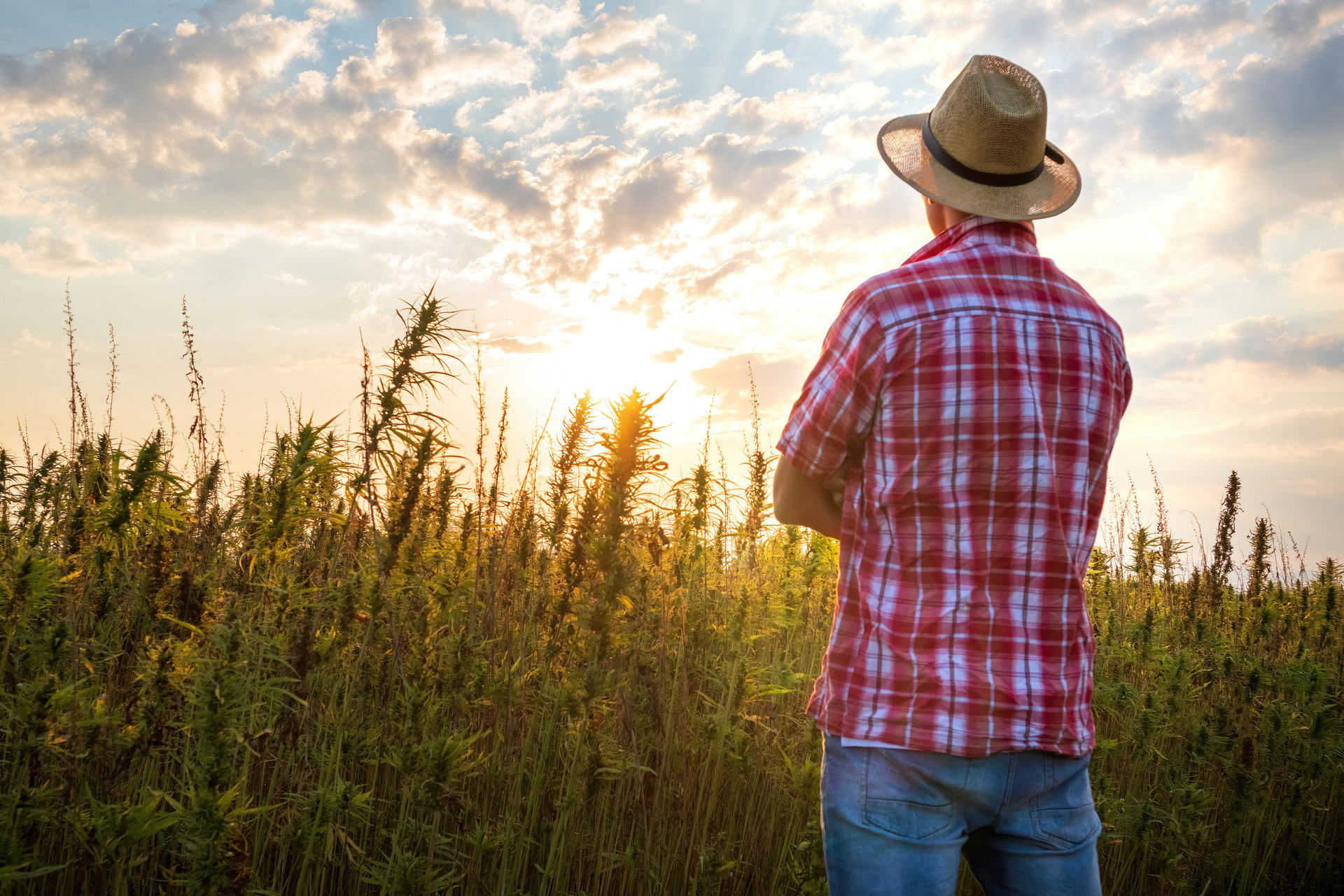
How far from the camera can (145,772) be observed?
2.89m

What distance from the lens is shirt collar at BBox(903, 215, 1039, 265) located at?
1.60 metres

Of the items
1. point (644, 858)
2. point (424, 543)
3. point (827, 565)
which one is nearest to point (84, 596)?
point (424, 543)

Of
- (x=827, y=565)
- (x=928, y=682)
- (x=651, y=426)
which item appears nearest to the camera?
(x=928, y=682)

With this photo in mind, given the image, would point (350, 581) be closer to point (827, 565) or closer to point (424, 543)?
point (424, 543)

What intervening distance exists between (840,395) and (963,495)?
295mm

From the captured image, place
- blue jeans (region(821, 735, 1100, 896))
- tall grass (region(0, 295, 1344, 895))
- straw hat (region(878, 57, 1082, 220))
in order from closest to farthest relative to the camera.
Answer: blue jeans (region(821, 735, 1100, 896)), straw hat (region(878, 57, 1082, 220)), tall grass (region(0, 295, 1344, 895))

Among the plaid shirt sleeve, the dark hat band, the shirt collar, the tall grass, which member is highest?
the dark hat band

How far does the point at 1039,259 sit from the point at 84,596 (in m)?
4.10

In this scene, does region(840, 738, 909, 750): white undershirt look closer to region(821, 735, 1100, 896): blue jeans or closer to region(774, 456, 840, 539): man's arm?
region(821, 735, 1100, 896): blue jeans

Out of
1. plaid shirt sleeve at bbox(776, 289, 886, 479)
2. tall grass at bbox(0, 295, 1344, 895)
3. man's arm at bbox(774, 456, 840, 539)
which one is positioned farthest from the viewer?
tall grass at bbox(0, 295, 1344, 895)

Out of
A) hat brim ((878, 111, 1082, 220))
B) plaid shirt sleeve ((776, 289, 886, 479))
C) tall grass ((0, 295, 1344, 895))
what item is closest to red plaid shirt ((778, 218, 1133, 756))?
plaid shirt sleeve ((776, 289, 886, 479))

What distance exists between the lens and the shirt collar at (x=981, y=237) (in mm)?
1604

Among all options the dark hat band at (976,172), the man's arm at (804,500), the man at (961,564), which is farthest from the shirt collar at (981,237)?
the man's arm at (804,500)

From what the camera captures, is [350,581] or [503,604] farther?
[503,604]
